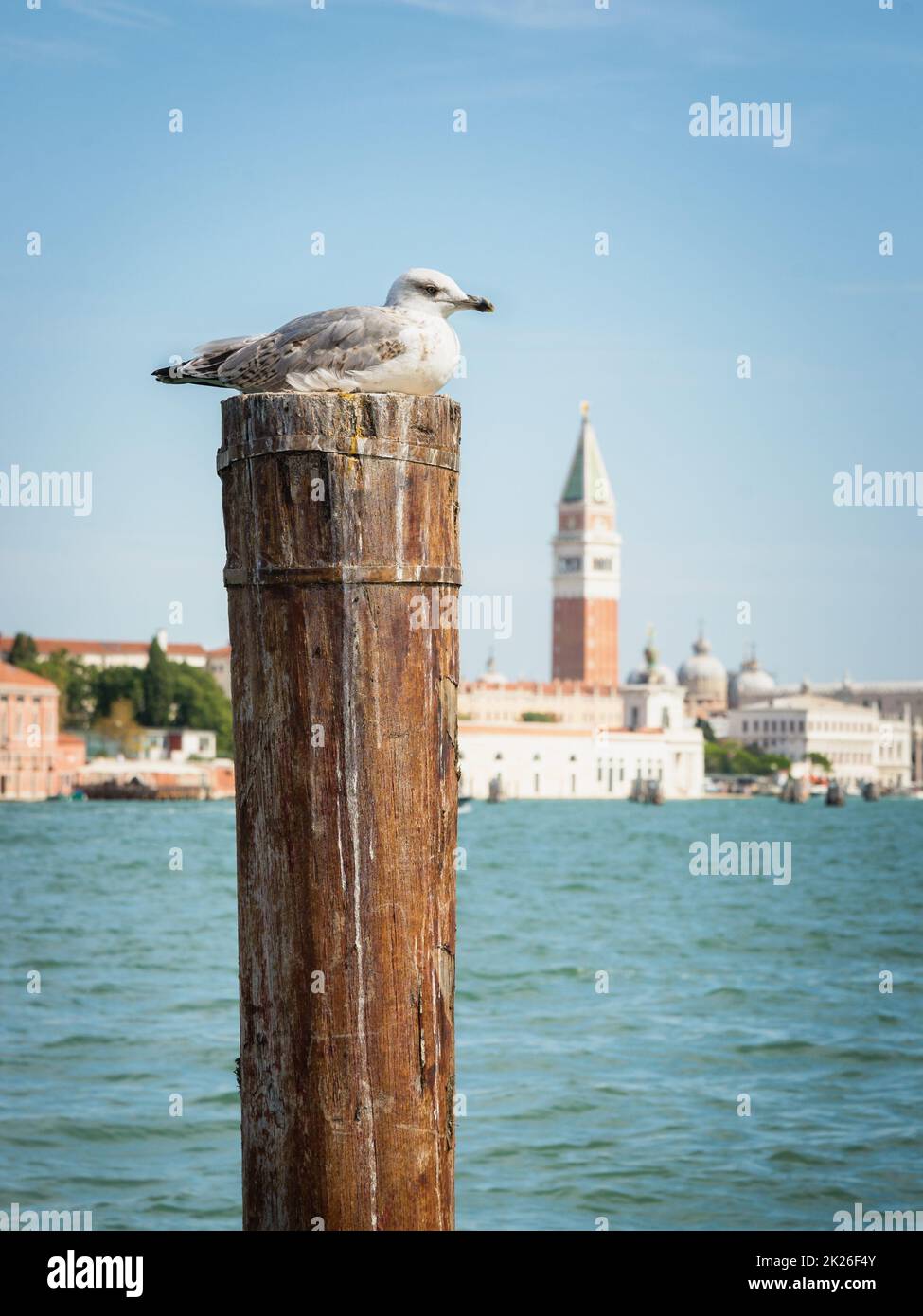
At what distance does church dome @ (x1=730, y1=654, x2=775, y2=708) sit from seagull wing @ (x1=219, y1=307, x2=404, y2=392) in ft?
292

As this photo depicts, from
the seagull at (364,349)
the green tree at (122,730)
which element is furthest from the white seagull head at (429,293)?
the green tree at (122,730)

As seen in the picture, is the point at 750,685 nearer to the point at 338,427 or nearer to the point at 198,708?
the point at 198,708

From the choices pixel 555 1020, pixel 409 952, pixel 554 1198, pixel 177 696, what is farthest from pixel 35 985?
pixel 177 696

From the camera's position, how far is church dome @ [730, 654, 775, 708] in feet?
298

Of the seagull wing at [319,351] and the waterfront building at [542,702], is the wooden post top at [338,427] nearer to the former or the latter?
the seagull wing at [319,351]

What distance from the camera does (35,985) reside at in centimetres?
1108

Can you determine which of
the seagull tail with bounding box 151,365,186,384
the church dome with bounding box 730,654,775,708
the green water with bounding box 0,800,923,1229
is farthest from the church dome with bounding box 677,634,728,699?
the seagull tail with bounding box 151,365,186,384

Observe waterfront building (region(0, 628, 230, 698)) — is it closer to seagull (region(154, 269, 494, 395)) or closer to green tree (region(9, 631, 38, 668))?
green tree (region(9, 631, 38, 668))

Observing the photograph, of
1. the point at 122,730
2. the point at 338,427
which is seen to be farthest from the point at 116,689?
the point at 338,427

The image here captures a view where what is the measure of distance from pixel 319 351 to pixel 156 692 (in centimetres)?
5301
